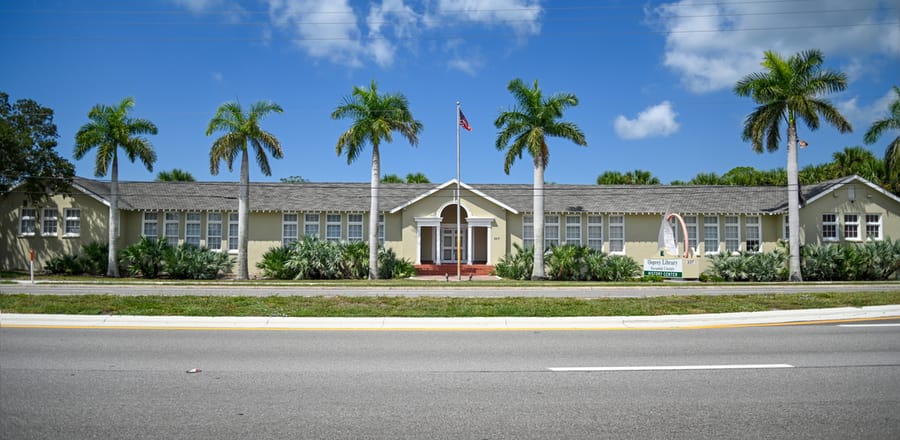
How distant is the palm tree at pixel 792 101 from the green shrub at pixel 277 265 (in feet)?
79.5

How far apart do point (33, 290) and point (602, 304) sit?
713 inches

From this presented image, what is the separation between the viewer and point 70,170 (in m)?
30.0

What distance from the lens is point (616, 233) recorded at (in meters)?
33.5

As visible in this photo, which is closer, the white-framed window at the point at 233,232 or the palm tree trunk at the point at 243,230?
the palm tree trunk at the point at 243,230

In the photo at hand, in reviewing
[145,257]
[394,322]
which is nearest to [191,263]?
[145,257]

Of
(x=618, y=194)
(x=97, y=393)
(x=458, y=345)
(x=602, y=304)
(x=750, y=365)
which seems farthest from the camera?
(x=618, y=194)

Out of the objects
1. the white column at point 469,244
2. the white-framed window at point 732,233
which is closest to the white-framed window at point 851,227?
the white-framed window at point 732,233

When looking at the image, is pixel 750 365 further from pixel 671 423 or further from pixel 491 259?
pixel 491 259

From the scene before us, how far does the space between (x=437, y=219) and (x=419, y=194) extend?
96.9 inches

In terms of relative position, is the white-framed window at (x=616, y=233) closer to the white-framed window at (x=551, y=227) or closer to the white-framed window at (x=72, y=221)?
the white-framed window at (x=551, y=227)

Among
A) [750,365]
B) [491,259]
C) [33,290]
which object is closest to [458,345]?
[750,365]

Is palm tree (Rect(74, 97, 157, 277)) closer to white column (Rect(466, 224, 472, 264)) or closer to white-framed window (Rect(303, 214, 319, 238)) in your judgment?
white-framed window (Rect(303, 214, 319, 238))

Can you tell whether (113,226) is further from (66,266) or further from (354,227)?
(354,227)

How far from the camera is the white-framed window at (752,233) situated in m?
33.3
